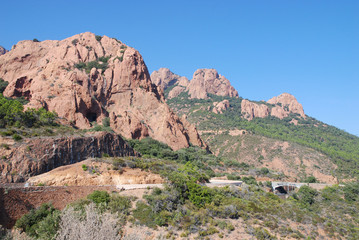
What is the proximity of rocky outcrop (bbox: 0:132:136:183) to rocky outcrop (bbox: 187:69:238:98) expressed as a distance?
313 ft

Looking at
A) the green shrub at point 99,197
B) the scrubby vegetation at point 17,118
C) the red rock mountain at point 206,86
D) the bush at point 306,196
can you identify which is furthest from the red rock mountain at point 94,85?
the red rock mountain at point 206,86

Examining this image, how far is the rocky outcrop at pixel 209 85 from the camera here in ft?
420

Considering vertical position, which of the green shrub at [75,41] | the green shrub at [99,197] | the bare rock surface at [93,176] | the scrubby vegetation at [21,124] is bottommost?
the green shrub at [99,197]

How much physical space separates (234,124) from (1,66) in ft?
219

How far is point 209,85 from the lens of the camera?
430ft

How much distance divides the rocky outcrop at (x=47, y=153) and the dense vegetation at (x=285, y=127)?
5951cm

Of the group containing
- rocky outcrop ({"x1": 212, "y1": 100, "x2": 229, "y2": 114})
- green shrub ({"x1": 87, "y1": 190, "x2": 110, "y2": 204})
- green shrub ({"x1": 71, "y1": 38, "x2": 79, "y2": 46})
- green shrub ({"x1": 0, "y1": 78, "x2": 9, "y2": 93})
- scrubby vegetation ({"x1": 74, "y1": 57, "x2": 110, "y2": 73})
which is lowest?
green shrub ({"x1": 87, "y1": 190, "x2": 110, "y2": 204})

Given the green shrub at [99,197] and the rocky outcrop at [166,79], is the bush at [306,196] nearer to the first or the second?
the green shrub at [99,197]

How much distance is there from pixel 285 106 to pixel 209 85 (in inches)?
1383

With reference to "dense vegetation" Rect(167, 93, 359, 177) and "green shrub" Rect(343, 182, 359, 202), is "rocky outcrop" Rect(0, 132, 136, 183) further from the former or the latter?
"dense vegetation" Rect(167, 93, 359, 177)

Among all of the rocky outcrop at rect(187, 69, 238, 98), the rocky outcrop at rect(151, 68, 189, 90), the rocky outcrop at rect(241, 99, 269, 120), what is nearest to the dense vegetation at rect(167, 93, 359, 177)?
the rocky outcrop at rect(241, 99, 269, 120)

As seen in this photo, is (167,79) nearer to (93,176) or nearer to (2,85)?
(2,85)

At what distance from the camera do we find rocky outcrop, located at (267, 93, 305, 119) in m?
115

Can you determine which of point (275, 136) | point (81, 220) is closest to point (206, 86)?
point (275, 136)
